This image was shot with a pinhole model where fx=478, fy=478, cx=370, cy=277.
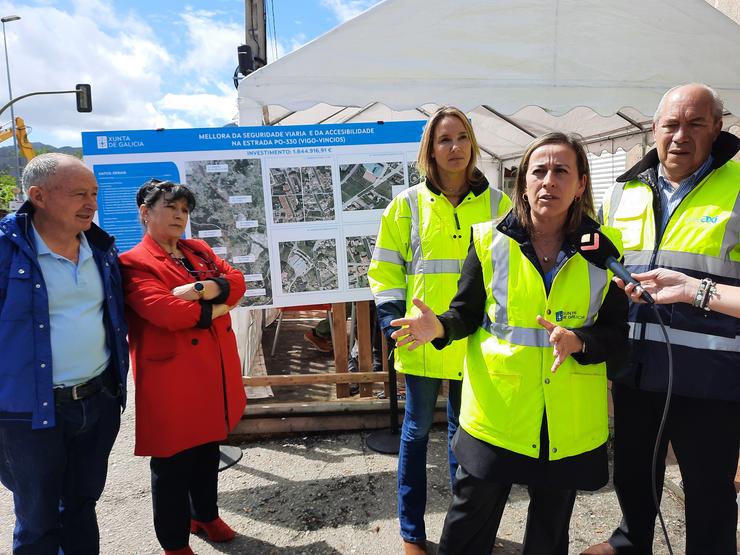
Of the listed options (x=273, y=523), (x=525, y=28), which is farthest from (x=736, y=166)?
(x=273, y=523)

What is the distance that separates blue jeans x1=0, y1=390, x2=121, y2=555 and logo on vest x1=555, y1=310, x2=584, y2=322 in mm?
1837

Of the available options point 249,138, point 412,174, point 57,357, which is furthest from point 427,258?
point 249,138

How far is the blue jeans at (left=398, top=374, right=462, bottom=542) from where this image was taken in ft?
7.66

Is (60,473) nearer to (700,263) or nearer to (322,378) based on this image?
(322,378)

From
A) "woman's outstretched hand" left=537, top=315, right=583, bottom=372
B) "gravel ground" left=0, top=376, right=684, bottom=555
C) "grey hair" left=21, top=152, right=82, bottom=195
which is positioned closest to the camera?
"woman's outstretched hand" left=537, top=315, right=583, bottom=372

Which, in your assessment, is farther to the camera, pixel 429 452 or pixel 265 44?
pixel 265 44

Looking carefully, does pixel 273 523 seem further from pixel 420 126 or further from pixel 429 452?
pixel 420 126

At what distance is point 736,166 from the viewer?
192 centimetres

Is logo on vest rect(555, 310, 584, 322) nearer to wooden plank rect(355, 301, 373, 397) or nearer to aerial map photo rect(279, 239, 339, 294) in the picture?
aerial map photo rect(279, 239, 339, 294)

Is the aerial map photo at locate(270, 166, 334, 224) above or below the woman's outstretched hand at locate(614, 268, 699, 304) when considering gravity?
above

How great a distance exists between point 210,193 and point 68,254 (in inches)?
62.8

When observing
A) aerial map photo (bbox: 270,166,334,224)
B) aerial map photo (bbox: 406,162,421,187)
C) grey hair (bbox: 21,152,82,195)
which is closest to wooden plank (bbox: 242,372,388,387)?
Result: aerial map photo (bbox: 270,166,334,224)

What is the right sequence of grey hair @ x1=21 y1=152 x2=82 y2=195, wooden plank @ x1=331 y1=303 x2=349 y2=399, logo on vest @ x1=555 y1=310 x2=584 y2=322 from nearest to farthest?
logo on vest @ x1=555 y1=310 x2=584 y2=322
grey hair @ x1=21 y1=152 x2=82 y2=195
wooden plank @ x1=331 y1=303 x2=349 y2=399

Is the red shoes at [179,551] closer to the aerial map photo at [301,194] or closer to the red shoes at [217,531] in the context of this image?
the red shoes at [217,531]
